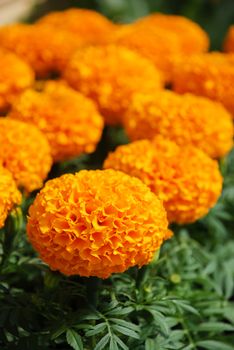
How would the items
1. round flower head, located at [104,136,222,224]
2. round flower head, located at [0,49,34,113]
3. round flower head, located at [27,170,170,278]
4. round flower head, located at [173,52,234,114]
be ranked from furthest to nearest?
round flower head, located at [173,52,234,114] < round flower head, located at [0,49,34,113] < round flower head, located at [104,136,222,224] < round flower head, located at [27,170,170,278]

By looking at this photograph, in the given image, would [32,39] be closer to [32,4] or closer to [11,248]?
[11,248]

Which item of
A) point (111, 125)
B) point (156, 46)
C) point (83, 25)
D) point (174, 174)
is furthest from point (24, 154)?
point (83, 25)

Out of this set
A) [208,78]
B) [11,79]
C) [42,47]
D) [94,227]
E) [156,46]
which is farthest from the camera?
[156,46]

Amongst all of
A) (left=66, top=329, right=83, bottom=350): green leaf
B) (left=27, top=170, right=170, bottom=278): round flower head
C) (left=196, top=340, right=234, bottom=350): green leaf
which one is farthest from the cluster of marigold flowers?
(left=196, top=340, right=234, bottom=350): green leaf

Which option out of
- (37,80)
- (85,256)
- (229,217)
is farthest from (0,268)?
(37,80)

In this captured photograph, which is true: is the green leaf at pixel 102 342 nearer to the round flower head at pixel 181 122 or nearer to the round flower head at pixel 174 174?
the round flower head at pixel 174 174

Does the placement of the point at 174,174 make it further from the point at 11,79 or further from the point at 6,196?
the point at 11,79

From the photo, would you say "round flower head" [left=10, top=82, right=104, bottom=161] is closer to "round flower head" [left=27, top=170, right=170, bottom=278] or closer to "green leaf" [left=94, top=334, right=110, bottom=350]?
"round flower head" [left=27, top=170, right=170, bottom=278]
